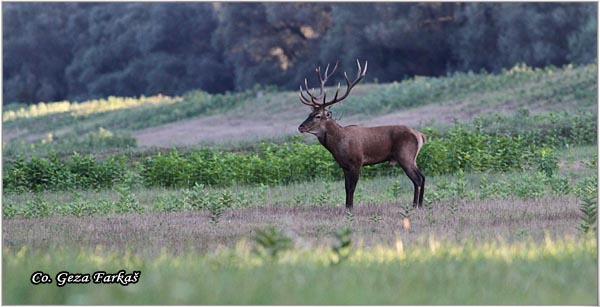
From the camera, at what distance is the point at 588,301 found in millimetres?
6832

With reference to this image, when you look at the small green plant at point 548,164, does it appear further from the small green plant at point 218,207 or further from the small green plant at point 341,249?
the small green plant at point 341,249

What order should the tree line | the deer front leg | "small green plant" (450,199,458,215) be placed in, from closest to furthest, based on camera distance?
"small green plant" (450,199,458,215)
the deer front leg
the tree line

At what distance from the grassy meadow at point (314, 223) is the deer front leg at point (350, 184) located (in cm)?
15

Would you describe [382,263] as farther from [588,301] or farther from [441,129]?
[441,129]

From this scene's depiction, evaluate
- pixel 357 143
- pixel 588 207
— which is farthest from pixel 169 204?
pixel 588 207

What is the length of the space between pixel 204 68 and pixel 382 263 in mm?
59159

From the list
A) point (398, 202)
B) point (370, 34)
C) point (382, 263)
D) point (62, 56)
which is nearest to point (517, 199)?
point (398, 202)

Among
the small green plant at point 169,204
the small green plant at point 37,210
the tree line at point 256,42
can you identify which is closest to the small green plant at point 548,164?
the small green plant at point 169,204

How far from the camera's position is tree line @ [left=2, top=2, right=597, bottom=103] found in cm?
5138

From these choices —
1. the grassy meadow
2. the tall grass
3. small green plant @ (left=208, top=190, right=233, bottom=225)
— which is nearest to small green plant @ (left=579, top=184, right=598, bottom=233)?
the grassy meadow

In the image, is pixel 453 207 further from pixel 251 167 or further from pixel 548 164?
pixel 251 167

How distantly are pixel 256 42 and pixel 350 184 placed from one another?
45.9 m

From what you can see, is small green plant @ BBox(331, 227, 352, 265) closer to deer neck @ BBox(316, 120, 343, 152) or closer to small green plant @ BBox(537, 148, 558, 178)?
deer neck @ BBox(316, 120, 343, 152)

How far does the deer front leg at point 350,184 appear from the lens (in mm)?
14125
